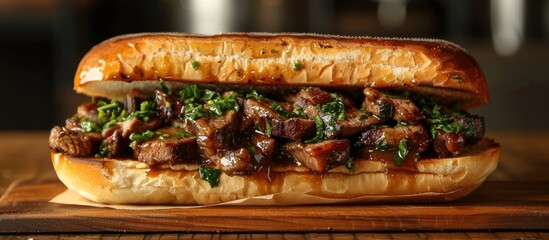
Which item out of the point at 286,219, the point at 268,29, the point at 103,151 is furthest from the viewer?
the point at 268,29

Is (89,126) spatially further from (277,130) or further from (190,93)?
(277,130)

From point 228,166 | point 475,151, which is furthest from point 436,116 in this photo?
point 228,166

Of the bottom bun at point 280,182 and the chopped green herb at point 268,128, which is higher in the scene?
the chopped green herb at point 268,128

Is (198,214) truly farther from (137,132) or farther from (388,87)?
(388,87)

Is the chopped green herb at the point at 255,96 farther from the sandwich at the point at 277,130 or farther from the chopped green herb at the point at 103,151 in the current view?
the chopped green herb at the point at 103,151

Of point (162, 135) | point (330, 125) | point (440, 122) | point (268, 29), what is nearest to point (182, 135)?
point (162, 135)

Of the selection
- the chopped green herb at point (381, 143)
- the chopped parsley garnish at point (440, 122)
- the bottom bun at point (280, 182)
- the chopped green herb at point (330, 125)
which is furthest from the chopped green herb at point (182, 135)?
the chopped parsley garnish at point (440, 122)
